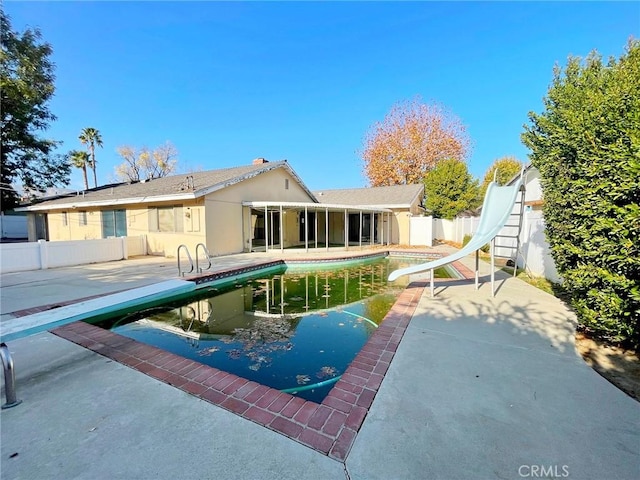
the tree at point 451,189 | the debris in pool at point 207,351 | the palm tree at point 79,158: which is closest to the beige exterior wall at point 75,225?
the palm tree at point 79,158

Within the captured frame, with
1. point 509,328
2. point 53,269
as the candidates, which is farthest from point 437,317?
point 53,269

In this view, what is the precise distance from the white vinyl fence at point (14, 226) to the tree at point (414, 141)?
1433 inches

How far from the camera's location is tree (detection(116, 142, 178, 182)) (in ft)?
107

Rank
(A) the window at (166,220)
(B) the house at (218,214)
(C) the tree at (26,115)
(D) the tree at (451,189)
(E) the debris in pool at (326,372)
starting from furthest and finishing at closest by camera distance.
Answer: (D) the tree at (451,189), (C) the tree at (26,115), (A) the window at (166,220), (B) the house at (218,214), (E) the debris in pool at (326,372)

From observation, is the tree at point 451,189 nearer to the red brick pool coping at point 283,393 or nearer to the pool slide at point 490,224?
the pool slide at point 490,224

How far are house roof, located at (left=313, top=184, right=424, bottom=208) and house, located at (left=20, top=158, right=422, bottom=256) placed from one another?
79mm

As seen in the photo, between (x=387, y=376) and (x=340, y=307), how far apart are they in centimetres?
332

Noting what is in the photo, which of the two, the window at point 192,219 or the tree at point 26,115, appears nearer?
the window at point 192,219

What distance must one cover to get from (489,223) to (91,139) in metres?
35.2

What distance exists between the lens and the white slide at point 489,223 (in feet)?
20.2

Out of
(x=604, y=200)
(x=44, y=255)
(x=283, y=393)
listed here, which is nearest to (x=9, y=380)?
(x=283, y=393)

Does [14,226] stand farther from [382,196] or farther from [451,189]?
[451,189]

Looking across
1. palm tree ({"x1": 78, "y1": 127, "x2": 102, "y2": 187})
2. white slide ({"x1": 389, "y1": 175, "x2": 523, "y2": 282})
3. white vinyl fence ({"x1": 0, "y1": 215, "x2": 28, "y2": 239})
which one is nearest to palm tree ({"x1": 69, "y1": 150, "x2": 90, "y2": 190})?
palm tree ({"x1": 78, "y1": 127, "x2": 102, "y2": 187})

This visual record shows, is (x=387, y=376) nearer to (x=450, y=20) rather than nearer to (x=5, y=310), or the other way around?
(x=5, y=310)
